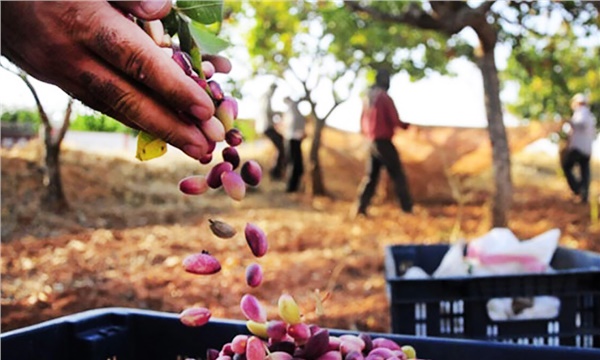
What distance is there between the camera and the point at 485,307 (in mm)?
2131

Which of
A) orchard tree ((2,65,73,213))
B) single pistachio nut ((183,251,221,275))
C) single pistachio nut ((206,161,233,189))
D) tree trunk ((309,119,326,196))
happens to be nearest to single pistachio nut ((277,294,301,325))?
single pistachio nut ((183,251,221,275))

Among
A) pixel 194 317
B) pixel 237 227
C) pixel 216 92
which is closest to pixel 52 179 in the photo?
pixel 237 227

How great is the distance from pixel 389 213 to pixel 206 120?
25.3 feet

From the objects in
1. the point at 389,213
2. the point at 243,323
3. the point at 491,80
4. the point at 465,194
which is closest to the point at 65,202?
the point at 389,213

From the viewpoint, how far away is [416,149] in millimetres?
8992

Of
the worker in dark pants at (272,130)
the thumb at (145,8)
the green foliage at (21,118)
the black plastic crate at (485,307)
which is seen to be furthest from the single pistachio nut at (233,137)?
the green foliage at (21,118)

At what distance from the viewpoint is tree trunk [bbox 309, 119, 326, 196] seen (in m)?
10.3

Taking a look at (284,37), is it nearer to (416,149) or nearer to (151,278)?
(416,149)

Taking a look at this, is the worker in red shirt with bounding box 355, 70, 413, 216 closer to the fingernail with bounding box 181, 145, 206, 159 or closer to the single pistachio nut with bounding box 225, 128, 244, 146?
the single pistachio nut with bounding box 225, 128, 244, 146

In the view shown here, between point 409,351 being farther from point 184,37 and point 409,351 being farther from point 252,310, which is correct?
point 184,37

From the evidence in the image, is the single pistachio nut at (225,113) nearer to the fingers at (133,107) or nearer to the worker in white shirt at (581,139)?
the fingers at (133,107)

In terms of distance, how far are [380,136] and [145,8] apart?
681 cm

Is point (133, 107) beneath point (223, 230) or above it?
above

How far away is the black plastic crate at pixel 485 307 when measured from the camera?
2113 mm
